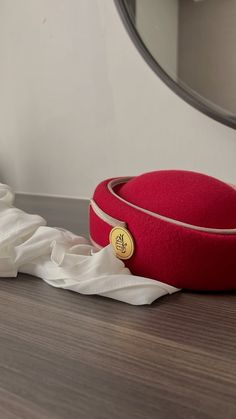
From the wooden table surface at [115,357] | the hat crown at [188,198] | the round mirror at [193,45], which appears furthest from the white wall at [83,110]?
the wooden table surface at [115,357]

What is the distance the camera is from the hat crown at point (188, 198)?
395mm

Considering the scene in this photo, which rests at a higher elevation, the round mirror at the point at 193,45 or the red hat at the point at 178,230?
the round mirror at the point at 193,45

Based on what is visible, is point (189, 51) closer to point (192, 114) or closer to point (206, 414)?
point (192, 114)

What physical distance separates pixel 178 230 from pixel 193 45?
1.41 ft

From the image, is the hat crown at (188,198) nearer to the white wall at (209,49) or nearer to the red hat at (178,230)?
the red hat at (178,230)

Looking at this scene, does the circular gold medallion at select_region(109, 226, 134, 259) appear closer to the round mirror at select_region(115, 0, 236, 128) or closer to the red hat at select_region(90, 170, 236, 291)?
the red hat at select_region(90, 170, 236, 291)

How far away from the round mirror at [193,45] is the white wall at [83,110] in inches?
1.3

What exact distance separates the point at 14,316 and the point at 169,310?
→ 13 centimetres

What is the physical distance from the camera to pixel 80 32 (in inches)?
32.5

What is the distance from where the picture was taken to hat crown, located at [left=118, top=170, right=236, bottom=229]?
39cm

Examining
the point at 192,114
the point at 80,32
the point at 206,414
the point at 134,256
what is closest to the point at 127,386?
the point at 206,414

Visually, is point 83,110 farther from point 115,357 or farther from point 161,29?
point 115,357

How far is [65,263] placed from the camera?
16.2 inches

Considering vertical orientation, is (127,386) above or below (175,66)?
below
